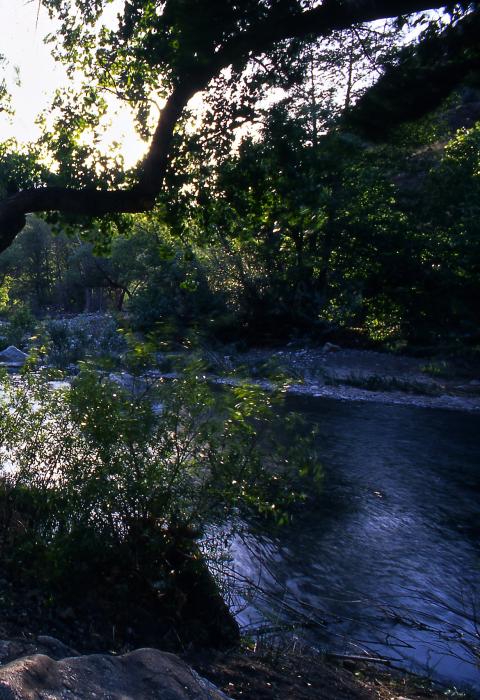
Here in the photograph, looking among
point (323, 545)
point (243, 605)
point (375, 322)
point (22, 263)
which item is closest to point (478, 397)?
point (375, 322)

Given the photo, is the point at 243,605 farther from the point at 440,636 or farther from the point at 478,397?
the point at 478,397

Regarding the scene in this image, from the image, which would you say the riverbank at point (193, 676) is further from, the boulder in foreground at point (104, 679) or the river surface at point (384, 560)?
the river surface at point (384, 560)

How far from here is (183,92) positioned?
6355 mm

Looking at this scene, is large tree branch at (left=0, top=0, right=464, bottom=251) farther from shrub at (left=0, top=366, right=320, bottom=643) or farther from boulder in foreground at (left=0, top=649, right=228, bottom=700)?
boulder in foreground at (left=0, top=649, right=228, bottom=700)

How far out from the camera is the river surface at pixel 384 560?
5.83m

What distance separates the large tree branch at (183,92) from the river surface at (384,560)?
337cm

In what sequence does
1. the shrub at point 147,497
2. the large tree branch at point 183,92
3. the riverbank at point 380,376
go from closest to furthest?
1. the shrub at point 147,497
2. the large tree branch at point 183,92
3. the riverbank at point 380,376

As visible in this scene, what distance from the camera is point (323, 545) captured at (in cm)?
841

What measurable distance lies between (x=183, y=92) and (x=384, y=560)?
17.4 feet

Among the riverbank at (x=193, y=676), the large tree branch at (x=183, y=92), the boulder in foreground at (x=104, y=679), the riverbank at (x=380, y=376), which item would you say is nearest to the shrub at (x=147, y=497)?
the riverbank at (x=193, y=676)

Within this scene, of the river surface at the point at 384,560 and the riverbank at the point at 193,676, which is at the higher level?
the riverbank at the point at 193,676

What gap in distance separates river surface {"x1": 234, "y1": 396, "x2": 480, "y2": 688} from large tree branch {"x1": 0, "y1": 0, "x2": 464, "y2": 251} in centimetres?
337

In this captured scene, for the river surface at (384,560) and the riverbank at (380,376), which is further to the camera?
the riverbank at (380,376)

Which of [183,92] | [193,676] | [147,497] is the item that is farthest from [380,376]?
[193,676]
